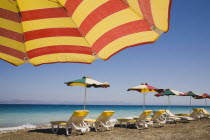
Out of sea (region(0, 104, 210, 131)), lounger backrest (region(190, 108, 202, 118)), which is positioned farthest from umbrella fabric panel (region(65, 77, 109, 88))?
lounger backrest (region(190, 108, 202, 118))

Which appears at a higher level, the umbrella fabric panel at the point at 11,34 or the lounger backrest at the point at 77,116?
the umbrella fabric panel at the point at 11,34

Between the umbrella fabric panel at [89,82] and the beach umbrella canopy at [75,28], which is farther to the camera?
the umbrella fabric panel at [89,82]

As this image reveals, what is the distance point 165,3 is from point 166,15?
3.8 inches

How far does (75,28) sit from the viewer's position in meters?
1.98

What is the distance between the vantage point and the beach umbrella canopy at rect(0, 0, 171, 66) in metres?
1.59

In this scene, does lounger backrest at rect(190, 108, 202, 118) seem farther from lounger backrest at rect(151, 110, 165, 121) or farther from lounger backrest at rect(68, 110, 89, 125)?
lounger backrest at rect(68, 110, 89, 125)

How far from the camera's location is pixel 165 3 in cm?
131

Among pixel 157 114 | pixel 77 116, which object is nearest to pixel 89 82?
pixel 77 116

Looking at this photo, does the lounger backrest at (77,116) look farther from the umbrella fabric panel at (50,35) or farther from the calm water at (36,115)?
the calm water at (36,115)

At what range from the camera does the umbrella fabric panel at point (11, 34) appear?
184 cm

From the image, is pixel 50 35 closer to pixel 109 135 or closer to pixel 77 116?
pixel 77 116

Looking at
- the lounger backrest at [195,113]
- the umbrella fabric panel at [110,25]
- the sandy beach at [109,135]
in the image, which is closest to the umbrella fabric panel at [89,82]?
the sandy beach at [109,135]

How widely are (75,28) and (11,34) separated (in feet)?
2.24

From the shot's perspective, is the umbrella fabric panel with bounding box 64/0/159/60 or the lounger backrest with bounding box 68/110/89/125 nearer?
the umbrella fabric panel with bounding box 64/0/159/60
